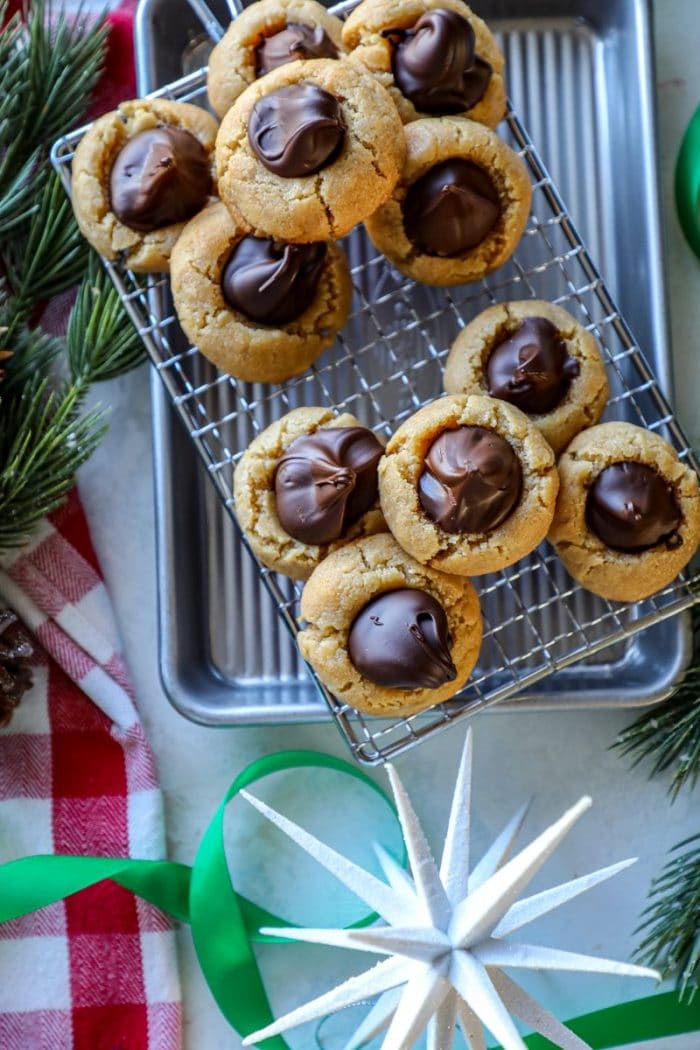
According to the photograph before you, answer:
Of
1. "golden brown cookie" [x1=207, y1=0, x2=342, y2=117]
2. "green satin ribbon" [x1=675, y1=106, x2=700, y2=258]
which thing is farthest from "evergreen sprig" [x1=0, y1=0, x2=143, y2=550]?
"green satin ribbon" [x1=675, y1=106, x2=700, y2=258]

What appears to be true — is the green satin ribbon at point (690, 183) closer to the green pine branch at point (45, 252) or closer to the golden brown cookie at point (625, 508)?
the golden brown cookie at point (625, 508)

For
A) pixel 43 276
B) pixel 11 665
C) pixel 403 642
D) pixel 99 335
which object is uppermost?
pixel 43 276

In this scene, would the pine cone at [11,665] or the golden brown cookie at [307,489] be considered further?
the pine cone at [11,665]

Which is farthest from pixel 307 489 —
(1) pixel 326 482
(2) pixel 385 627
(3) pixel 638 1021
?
(3) pixel 638 1021

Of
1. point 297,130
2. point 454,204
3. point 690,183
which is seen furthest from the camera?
point 690,183

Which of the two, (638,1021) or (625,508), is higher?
(625,508)

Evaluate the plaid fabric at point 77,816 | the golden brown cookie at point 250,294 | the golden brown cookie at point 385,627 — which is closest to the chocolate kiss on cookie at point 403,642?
the golden brown cookie at point 385,627

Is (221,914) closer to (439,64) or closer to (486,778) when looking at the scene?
(486,778)

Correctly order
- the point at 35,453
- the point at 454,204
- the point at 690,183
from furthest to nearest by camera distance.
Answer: the point at 690,183 < the point at 35,453 < the point at 454,204
